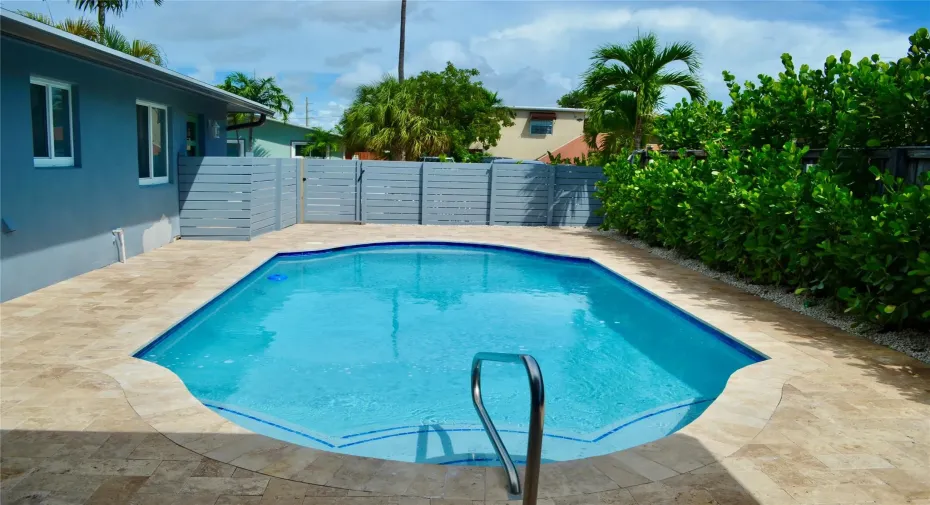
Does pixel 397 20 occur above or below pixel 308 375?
above

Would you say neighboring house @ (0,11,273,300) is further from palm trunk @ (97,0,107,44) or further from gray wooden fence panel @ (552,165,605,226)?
palm trunk @ (97,0,107,44)

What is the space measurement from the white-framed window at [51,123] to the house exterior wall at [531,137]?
107 feet

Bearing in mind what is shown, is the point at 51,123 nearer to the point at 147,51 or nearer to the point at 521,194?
the point at 521,194

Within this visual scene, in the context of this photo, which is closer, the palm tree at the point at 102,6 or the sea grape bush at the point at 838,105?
the sea grape bush at the point at 838,105

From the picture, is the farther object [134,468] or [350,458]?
[350,458]

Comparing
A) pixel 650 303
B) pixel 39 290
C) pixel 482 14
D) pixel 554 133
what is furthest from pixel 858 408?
pixel 554 133

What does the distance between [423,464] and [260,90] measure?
123 ft

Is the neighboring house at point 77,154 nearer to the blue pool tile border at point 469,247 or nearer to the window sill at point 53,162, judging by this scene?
the window sill at point 53,162

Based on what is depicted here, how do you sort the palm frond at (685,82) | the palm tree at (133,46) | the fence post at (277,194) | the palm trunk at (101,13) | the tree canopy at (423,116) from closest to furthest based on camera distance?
the fence post at (277,194)
the palm frond at (685,82)
the palm tree at (133,46)
the palm trunk at (101,13)
the tree canopy at (423,116)

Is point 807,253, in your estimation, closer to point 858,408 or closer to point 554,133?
point 858,408

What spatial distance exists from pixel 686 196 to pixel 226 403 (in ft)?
26.3

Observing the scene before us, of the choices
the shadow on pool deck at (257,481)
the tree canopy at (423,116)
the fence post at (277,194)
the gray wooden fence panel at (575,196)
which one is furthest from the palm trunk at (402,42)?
the shadow on pool deck at (257,481)

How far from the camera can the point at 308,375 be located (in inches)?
254

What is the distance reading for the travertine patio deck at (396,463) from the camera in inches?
133
